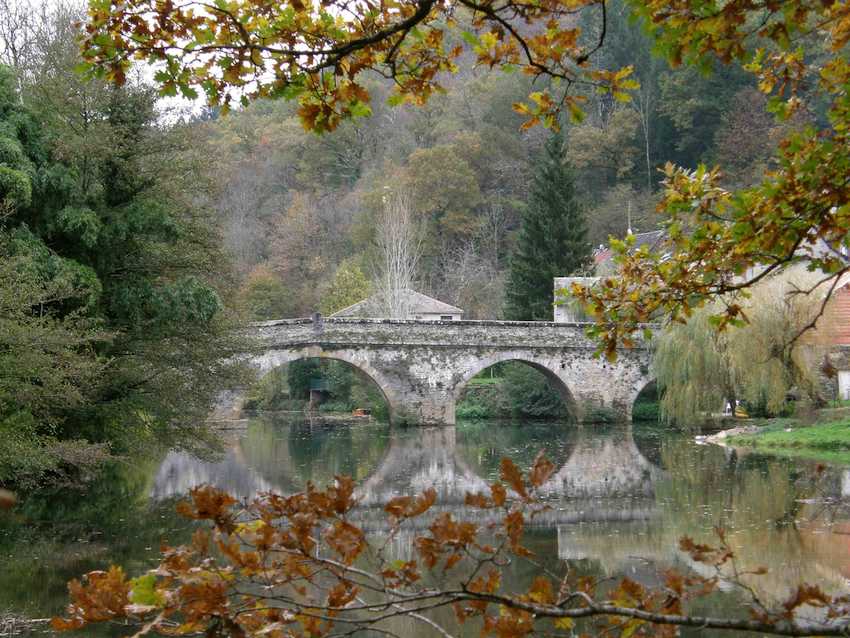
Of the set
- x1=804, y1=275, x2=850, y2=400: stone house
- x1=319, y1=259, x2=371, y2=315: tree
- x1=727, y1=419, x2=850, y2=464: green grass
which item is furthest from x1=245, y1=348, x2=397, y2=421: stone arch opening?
x1=727, y1=419, x2=850, y2=464: green grass

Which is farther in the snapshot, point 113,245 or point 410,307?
point 410,307

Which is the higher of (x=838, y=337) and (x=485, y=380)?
(x=838, y=337)

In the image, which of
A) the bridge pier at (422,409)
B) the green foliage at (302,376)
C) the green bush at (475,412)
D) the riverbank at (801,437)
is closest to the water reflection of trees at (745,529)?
the riverbank at (801,437)

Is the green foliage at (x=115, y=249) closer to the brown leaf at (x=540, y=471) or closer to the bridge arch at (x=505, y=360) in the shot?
the brown leaf at (x=540, y=471)

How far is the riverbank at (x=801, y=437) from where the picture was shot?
1853 cm

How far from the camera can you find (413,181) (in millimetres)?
45031

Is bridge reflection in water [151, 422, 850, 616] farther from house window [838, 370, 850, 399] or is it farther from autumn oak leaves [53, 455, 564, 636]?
→ house window [838, 370, 850, 399]

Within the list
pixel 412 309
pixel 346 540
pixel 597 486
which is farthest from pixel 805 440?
pixel 412 309

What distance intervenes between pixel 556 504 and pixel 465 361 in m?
16.7

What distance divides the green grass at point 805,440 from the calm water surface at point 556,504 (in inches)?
24.8

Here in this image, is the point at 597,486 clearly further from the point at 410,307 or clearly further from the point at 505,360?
the point at 410,307

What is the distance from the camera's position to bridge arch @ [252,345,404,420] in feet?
96.6

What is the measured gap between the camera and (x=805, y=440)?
63.8 ft

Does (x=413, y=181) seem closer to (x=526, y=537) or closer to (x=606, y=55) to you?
(x=606, y=55)
